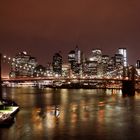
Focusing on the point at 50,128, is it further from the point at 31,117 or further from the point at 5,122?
the point at 31,117

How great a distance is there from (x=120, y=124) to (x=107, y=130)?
7.20 feet

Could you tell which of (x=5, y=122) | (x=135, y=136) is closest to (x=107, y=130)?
(x=135, y=136)

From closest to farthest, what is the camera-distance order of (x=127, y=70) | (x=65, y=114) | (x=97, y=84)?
1. (x=65, y=114)
2. (x=127, y=70)
3. (x=97, y=84)

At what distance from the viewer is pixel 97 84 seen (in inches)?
3127

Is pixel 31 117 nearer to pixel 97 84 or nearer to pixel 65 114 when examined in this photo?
pixel 65 114

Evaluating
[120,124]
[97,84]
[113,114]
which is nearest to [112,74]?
[97,84]

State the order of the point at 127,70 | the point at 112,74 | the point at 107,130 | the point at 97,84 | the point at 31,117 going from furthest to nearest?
the point at 97,84
the point at 112,74
the point at 127,70
the point at 31,117
the point at 107,130

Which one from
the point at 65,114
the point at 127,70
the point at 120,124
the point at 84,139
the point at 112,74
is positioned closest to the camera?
the point at 84,139

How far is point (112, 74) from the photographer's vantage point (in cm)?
6988

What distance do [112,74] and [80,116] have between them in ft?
152

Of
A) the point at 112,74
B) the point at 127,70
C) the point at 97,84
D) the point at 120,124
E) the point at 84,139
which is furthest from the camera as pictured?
the point at 97,84

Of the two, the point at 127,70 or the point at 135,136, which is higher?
the point at 127,70

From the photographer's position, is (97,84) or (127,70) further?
(97,84)

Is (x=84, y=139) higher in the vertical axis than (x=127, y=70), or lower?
lower
